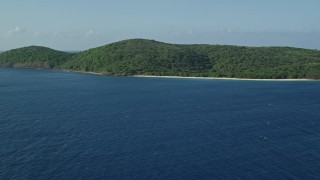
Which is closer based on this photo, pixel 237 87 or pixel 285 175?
pixel 285 175

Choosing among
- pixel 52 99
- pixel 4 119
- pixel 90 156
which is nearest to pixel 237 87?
pixel 52 99

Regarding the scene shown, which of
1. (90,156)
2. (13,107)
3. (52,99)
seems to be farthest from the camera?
(52,99)

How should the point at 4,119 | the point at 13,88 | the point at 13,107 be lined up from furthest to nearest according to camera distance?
the point at 13,88, the point at 13,107, the point at 4,119

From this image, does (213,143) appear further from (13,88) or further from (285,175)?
(13,88)

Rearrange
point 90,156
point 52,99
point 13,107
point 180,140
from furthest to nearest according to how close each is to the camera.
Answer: point 52,99 < point 13,107 < point 180,140 < point 90,156

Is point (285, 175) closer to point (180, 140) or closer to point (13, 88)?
point (180, 140)

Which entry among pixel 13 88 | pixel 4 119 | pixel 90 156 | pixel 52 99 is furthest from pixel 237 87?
pixel 90 156
